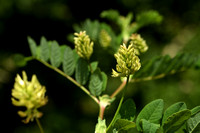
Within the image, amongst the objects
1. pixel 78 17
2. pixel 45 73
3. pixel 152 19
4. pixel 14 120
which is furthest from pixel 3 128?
pixel 152 19

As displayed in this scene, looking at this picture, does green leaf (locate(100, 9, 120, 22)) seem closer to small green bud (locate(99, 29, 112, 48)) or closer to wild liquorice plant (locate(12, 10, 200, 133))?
wild liquorice plant (locate(12, 10, 200, 133))

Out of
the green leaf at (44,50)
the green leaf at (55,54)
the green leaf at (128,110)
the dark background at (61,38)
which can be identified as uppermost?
the dark background at (61,38)

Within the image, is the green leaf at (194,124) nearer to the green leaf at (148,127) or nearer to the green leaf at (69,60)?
the green leaf at (148,127)

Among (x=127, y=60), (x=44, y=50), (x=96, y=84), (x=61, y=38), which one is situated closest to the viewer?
(x=127, y=60)

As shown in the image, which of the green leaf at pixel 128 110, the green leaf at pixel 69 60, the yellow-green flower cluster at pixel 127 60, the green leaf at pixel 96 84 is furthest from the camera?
the green leaf at pixel 69 60

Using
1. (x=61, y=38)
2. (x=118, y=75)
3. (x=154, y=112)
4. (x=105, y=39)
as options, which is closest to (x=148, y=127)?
(x=154, y=112)

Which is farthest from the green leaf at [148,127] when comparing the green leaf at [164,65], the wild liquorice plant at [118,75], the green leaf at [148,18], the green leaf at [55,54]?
the green leaf at [148,18]

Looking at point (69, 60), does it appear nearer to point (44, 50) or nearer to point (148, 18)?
point (44, 50)
